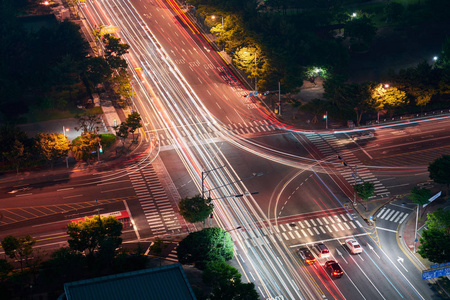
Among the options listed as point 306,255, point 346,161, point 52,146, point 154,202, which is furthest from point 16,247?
point 346,161

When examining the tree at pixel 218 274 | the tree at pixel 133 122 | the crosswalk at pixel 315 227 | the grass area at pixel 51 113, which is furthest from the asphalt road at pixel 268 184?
the grass area at pixel 51 113

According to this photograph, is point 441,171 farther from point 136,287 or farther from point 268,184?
point 136,287

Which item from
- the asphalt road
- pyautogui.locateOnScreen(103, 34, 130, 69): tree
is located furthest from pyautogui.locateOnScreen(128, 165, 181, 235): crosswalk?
pyautogui.locateOnScreen(103, 34, 130, 69): tree

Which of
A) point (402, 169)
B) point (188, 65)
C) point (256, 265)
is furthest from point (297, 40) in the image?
point (256, 265)

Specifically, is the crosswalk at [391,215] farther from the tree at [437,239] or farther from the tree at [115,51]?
the tree at [115,51]

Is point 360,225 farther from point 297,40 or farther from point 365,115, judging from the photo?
point 297,40

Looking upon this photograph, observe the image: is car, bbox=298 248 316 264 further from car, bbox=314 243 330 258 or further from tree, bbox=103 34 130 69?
tree, bbox=103 34 130 69
